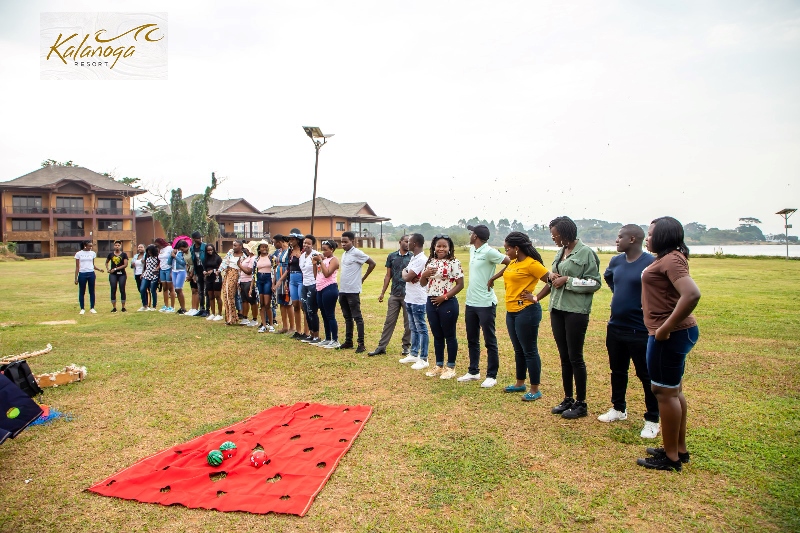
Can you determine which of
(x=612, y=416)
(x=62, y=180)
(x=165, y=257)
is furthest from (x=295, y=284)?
(x=62, y=180)

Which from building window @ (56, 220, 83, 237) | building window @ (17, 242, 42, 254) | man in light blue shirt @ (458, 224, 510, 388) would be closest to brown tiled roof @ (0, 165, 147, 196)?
building window @ (56, 220, 83, 237)

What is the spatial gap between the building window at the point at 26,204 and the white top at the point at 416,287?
48.1 m

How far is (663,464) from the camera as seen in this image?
4047mm

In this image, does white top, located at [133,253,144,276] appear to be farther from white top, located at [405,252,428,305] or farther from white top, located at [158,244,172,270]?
white top, located at [405,252,428,305]

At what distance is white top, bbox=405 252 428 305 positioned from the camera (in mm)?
7457

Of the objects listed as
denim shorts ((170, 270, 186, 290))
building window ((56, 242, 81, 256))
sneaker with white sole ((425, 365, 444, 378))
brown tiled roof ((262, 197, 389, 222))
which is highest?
brown tiled roof ((262, 197, 389, 222))

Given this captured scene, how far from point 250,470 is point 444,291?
3.43 meters

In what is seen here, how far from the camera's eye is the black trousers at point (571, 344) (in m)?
5.12

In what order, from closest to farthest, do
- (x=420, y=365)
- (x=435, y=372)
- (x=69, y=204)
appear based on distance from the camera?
1. (x=435, y=372)
2. (x=420, y=365)
3. (x=69, y=204)

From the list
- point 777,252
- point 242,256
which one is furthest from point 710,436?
point 777,252

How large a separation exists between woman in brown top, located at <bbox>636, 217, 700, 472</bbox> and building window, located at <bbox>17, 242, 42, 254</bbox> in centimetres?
5193

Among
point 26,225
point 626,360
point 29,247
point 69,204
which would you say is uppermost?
point 69,204

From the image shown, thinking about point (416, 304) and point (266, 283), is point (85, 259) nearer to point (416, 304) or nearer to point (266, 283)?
point (266, 283)

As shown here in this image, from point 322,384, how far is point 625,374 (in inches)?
140
